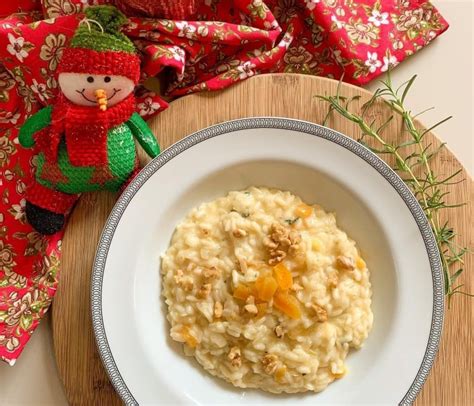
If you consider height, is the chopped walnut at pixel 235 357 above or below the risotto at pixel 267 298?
below

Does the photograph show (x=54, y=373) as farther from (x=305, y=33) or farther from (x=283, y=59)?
(x=305, y=33)

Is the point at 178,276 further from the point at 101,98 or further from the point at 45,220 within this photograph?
the point at 101,98

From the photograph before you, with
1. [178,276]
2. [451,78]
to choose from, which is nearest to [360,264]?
[178,276]

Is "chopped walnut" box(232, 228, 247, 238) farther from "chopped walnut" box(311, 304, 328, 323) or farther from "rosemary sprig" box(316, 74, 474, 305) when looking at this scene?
"rosemary sprig" box(316, 74, 474, 305)

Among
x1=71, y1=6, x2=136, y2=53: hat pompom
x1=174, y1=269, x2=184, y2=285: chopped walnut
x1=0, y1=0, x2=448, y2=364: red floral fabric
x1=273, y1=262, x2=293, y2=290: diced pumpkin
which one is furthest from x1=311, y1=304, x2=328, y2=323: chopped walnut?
x1=71, y1=6, x2=136, y2=53: hat pompom

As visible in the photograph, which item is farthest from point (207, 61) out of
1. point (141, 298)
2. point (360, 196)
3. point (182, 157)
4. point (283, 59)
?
point (141, 298)

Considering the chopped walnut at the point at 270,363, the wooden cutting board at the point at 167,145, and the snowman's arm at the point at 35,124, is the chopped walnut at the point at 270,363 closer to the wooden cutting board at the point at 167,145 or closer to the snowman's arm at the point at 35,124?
the wooden cutting board at the point at 167,145

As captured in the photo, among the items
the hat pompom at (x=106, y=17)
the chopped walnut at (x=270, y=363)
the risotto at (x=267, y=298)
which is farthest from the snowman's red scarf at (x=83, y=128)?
the chopped walnut at (x=270, y=363)
